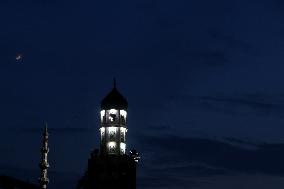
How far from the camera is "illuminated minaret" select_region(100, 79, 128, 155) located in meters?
97.9

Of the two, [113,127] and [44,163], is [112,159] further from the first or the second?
[44,163]

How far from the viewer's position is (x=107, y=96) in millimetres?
102062

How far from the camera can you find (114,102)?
101m

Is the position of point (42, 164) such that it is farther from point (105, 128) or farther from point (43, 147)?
point (105, 128)

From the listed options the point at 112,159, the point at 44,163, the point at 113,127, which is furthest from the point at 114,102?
the point at 44,163

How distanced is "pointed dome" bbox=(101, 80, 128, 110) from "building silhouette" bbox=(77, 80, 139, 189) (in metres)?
0.40

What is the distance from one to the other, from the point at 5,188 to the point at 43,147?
80.6 metres

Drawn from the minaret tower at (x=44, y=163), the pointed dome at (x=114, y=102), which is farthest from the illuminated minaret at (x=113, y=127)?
the minaret tower at (x=44, y=163)

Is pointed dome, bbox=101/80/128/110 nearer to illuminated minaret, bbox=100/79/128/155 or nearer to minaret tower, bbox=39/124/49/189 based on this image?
illuminated minaret, bbox=100/79/128/155

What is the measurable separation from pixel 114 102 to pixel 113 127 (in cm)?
514

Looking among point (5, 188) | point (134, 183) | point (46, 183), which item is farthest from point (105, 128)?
point (5, 188)

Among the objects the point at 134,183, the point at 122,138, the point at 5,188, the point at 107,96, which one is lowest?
the point at 5,188

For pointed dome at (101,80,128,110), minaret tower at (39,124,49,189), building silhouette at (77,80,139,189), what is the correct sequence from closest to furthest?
building silhouette at (77,80,139,189), pointed dome at (101,80,128,110), minaret tower at (39,124,49,189)

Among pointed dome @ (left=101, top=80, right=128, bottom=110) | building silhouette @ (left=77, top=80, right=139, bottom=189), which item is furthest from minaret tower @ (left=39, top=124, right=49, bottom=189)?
pointed dome @ (left=101, top=80, right=128, bottom=110)
